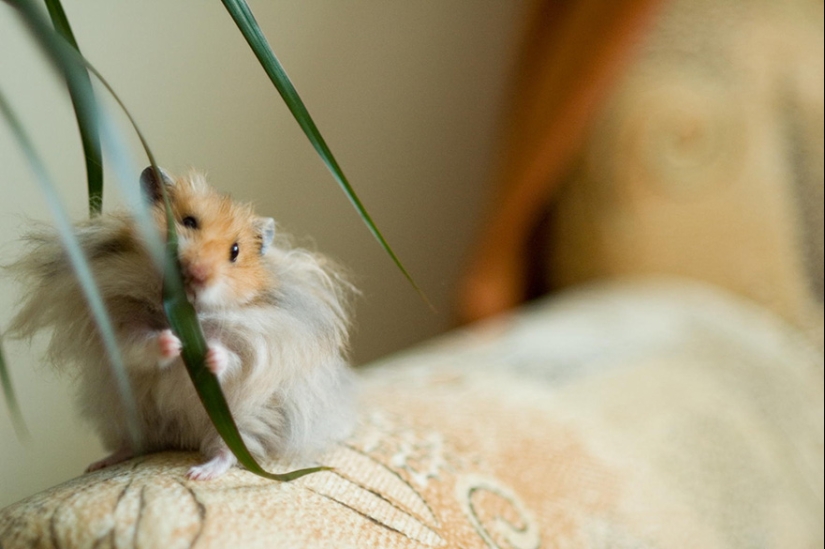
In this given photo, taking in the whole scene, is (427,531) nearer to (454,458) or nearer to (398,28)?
(454,458)

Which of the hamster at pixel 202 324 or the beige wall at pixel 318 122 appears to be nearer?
the hamster at pixel 202 324

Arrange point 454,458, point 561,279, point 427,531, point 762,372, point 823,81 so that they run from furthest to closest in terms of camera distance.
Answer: point 561,279 < point 823,81 < point 762,372 < point 454,458 < point 427,531

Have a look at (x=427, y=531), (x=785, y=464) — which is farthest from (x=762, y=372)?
(x=427, y=531)

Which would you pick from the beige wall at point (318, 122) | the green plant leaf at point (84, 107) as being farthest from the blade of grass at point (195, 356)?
the beige wall at point (318, 122)

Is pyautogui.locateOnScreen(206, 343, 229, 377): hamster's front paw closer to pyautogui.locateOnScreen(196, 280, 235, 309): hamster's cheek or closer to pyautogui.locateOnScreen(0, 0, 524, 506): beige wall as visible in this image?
pyautogui.locateOnScreen(196, 280, 235, 309): hamster's cheek

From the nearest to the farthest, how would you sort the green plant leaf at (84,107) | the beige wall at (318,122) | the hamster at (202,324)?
the green plant leaf at (84,107)
the hamster at (202,324)
the beige wall at (318,122)

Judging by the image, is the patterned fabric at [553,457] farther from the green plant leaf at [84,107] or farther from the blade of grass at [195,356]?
the green plant leaf at [84,107]

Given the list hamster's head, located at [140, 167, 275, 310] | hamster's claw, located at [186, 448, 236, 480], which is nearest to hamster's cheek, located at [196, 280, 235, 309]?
hamster's head, located at [140, 167, 275, 310]
